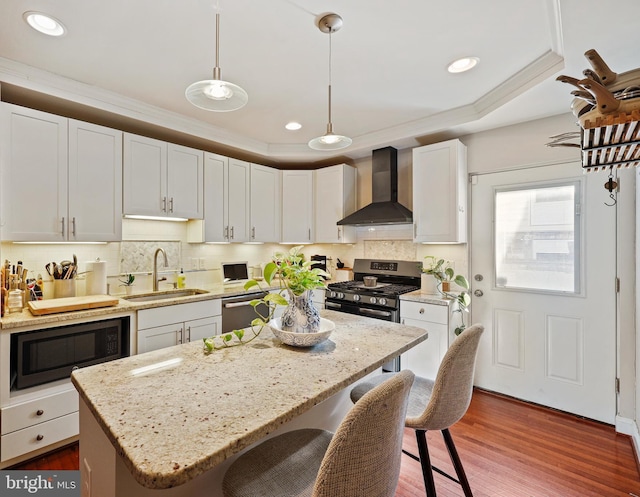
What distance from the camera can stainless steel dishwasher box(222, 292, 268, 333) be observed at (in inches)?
121

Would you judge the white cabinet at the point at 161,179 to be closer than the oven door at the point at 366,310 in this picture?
Yes

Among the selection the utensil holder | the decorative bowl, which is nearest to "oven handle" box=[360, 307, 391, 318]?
the decorative bowl

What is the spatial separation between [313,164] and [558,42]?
2.98 m

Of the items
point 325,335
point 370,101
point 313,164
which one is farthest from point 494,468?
point 313,164

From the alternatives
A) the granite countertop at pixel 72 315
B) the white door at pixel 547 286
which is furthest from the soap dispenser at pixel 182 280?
the white door at pixel 547 286

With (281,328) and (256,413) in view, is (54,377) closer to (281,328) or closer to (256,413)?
(281,328)

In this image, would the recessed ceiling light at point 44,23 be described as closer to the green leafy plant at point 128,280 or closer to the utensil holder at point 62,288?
the utensil holder at point 62,288

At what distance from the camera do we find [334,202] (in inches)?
154

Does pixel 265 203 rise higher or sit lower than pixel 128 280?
higher

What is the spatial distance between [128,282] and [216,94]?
2.26m

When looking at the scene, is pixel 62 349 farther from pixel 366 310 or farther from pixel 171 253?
pixel 366 310

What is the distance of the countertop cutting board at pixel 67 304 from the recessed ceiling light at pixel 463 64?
9.65 feet

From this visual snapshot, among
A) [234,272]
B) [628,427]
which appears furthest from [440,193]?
[234,272]

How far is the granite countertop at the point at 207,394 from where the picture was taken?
709 mm
